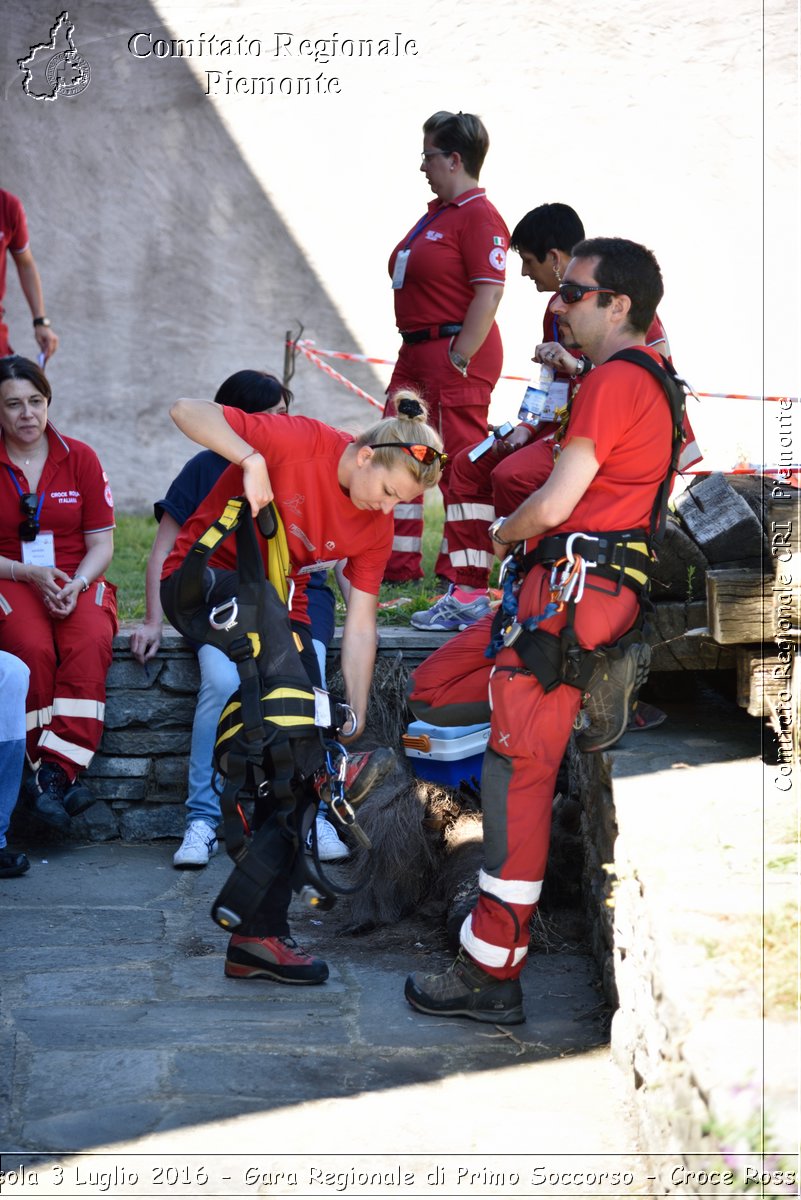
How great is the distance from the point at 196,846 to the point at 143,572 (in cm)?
257

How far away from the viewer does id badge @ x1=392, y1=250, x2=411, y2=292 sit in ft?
19.6

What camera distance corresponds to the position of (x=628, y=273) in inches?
141

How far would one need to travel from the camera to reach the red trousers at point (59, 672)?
5098 mm

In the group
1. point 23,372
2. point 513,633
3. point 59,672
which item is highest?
point 23,372

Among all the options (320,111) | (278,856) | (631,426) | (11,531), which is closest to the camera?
(631,426)

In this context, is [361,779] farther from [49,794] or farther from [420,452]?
[49,794]

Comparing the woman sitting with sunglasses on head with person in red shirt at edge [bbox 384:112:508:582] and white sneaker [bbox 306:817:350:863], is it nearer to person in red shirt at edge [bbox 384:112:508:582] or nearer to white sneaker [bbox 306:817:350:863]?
white sneaker [bbox 306:817:350:863]

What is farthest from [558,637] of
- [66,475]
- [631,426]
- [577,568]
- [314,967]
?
[66,475]

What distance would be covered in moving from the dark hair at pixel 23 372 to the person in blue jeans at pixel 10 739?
1105 mm

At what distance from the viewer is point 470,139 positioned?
5.80 meters

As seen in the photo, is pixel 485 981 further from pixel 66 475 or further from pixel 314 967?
pixel 66 475

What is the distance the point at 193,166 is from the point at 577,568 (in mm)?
7044

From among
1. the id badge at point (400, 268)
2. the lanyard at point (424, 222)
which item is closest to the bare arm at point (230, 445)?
the id badge at point (400, 268)

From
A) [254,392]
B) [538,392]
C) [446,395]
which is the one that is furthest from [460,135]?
[538,392]
